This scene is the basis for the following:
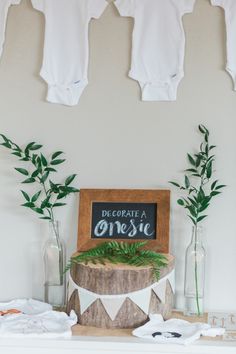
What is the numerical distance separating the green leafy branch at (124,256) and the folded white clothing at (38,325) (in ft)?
0.64

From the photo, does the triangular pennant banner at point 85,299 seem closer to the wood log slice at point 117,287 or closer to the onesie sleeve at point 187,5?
the wood log slice at point 117,287

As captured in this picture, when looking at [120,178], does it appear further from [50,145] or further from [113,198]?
[50,145]

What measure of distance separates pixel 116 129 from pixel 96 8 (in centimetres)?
50

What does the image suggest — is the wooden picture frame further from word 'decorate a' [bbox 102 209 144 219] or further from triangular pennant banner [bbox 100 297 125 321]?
triangular pennant banner [bbox 100 297 125 321]

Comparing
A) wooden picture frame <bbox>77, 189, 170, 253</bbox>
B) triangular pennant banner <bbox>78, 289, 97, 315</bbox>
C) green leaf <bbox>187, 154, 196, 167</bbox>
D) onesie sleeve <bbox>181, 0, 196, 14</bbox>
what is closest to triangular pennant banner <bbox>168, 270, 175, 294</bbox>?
wooden picture frame <bbox>77, 189, 170, 253</bbox>

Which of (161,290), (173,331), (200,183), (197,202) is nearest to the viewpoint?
(173,331)

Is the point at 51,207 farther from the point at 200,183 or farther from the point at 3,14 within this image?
the point at 3,14

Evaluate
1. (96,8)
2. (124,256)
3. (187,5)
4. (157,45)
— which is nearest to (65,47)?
(96,8)

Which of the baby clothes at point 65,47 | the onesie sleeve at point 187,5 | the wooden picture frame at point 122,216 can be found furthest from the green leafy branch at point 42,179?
the onesie sleeve at point 187,5

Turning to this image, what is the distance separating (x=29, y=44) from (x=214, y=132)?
33.5 inches

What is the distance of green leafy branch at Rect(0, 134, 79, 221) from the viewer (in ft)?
7.75

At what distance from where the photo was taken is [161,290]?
2.12 m

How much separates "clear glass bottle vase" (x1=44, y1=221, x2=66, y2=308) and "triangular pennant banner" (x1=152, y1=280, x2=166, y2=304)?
0.46 metres

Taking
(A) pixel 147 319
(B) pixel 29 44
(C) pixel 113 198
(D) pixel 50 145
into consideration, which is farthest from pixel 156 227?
(B) pixel 29 44
